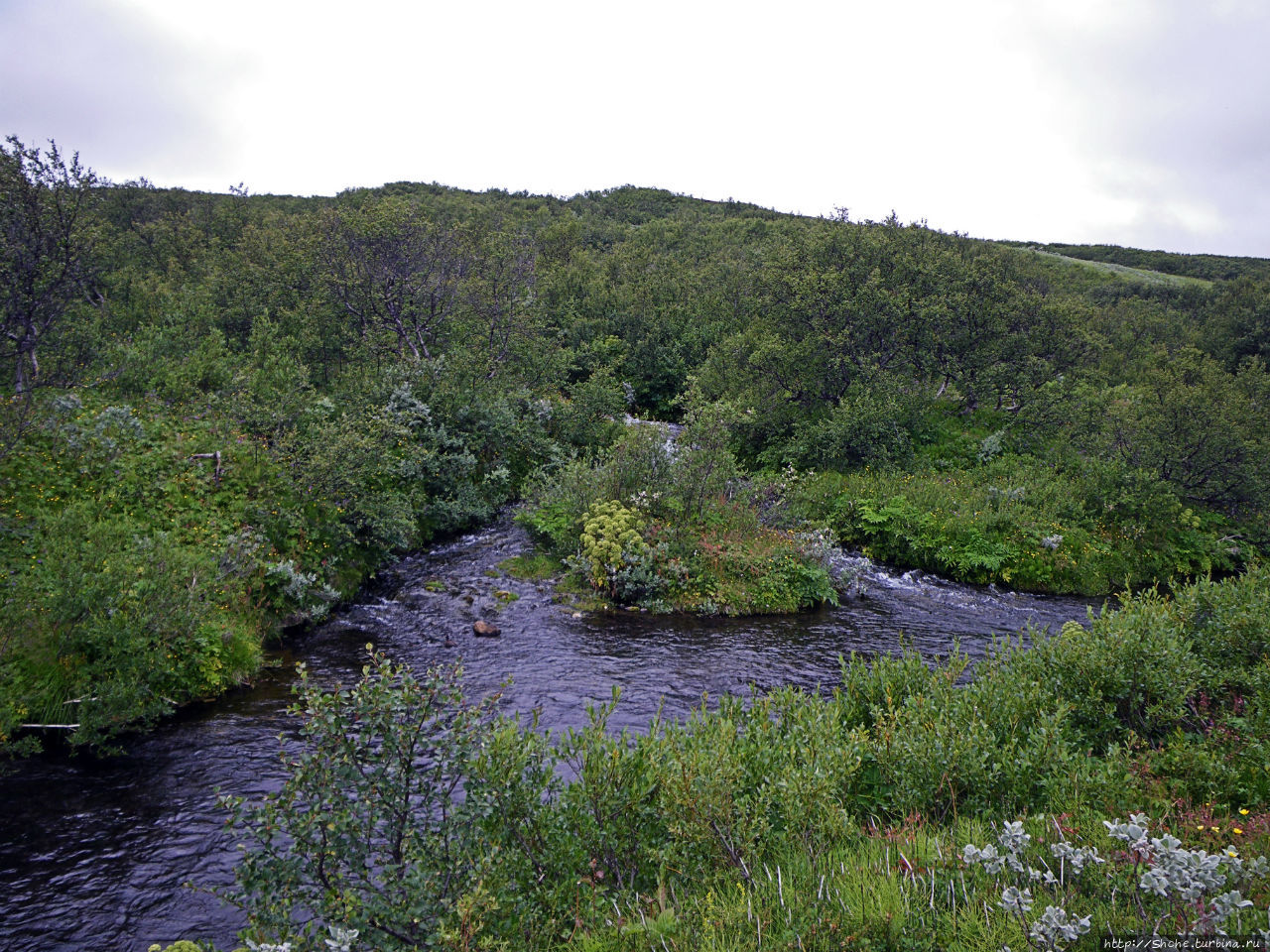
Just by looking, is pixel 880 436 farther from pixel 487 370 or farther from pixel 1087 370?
pixel 487 370

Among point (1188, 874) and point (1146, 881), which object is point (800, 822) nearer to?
point (1146, 881)

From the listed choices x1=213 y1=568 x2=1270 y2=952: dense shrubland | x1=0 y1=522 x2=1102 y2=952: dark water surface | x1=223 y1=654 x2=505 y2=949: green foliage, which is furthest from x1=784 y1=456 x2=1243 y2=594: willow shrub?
x1=223 y1=654 x2=505 y2=949: green foliage

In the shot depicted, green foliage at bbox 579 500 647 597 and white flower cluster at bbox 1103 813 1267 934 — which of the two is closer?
white flower cluster at bbox 1103 813 1267 934

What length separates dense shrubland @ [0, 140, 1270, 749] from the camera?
12609mm

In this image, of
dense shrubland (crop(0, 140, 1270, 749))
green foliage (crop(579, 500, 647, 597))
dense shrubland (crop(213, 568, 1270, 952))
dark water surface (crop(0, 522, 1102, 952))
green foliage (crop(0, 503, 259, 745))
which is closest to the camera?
dense shrubland (crop(213, 568, 1270, 952))

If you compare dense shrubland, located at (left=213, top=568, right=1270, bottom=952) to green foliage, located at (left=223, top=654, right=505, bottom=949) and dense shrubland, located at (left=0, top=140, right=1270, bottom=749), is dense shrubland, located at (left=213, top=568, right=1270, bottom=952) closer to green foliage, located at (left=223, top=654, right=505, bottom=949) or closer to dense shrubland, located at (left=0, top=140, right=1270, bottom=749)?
green foliage, located at (left=223, top=654, right=505, bottom=949)

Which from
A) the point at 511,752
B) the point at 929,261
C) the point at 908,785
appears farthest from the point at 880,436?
the point at 511,752

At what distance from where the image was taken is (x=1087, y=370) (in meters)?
29.2

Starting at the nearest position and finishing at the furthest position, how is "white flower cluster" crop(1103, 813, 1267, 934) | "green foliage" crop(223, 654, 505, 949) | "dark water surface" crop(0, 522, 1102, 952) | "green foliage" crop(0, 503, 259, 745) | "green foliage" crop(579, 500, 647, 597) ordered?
"white flower cluster" crop(1103, 813, 1267, 934), "green foliage" crop(223, 654, 505, 949), "dark water surface" crop(0, 522, 1102, 952), "green foliage" crop(0, 503, 259, 745), "green foliage" crop(579, 500, 647, 597)

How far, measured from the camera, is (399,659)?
530 inches

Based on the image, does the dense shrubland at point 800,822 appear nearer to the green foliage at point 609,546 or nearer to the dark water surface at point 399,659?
the dark water surface at point 399,659

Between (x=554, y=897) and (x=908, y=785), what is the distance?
11.8ft

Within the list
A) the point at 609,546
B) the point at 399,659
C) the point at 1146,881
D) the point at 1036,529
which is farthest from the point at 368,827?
the point at 1036,529

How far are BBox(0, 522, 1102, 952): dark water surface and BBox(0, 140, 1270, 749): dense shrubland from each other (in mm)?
907
